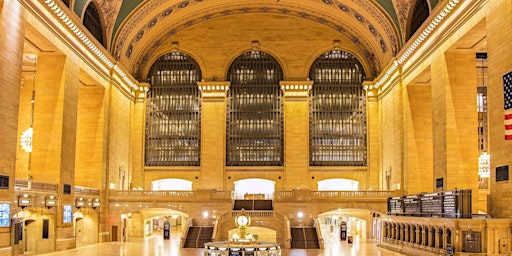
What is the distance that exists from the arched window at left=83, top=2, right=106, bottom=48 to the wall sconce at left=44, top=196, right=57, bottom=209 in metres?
9.00

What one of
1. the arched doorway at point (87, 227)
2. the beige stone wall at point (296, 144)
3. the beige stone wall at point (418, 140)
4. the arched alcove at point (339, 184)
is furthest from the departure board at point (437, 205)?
the arched doorway at point (87, 227)

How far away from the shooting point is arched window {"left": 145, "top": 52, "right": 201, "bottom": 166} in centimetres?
3806

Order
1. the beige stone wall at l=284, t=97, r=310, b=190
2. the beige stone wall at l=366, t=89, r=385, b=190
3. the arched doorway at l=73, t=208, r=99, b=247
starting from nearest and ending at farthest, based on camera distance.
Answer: the arched doorway at l=73, t=208, r=99, b=247, the beige stone wall at l=366, t=89, r=385, b=190, the beige stone wall at l=284, t=97, r=310, b=190

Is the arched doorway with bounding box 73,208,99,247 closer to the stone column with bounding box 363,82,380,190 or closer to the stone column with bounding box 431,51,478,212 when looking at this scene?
the stone column with bounding box 363,82,380,190

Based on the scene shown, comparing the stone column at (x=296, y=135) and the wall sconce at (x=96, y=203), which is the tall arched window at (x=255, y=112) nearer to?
the stone column at (x=296, y=135)

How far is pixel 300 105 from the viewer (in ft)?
124

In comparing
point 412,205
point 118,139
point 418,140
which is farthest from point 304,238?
point 118,139

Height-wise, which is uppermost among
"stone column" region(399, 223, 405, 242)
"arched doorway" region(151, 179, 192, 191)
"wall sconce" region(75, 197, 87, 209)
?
"arched doorway" region(151, 179, 192, 191)

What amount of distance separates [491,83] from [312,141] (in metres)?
19.0

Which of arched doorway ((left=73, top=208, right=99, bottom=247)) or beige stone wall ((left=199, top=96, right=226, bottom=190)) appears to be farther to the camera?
beige stone wall ((left=199, top=96, right=226, bottom=190))

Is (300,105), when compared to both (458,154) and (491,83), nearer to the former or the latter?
(458,154)

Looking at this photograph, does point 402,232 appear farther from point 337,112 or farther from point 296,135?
point 337,112

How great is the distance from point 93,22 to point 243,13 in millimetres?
11430

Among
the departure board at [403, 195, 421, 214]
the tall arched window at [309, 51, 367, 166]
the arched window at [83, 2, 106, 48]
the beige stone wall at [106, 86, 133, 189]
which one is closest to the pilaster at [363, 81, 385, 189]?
the tall arched window at [309, 51, 367, 166]
